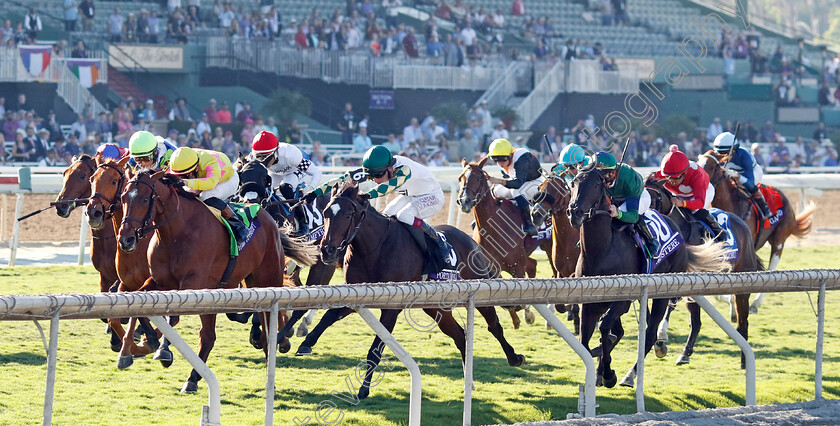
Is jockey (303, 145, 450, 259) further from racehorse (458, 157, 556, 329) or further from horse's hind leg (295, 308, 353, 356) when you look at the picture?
racehorse (458, 157, 556, 329)

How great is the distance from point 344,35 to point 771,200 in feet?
45.5

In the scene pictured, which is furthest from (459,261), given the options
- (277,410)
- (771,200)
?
(771,200)

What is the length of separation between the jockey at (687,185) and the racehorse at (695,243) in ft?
0.27

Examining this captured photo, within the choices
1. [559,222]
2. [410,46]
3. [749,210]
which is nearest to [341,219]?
[559,222]

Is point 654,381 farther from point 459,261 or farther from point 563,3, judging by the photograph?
point 563,3

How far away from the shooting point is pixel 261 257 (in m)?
6.38

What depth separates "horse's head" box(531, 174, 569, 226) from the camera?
22.1 feet

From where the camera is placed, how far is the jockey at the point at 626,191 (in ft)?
20.4

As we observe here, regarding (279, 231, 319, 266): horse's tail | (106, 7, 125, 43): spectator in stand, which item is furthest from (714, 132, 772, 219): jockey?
(106, 7, 125, 43): spectator in stand

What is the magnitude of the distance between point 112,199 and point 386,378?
5.77 ft

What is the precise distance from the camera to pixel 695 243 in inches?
282

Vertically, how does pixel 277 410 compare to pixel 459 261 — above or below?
below

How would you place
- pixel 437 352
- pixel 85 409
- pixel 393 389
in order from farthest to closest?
pixel 437 352 → pixel 393 389 → pixel 85 409

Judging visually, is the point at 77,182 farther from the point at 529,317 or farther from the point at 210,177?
the point at 529,317
